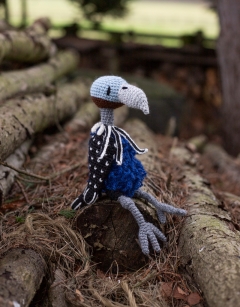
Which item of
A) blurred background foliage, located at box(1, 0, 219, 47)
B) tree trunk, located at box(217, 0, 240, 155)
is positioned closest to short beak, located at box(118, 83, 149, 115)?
tree trunk, located at box(217, 0, 240, 155)

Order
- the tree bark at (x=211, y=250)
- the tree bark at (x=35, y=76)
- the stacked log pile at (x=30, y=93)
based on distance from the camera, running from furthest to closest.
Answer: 1. the tree bark at (x=35, y=76)
2. the stacked log pile at (x=30, y=93)
3. the tree bark at (x=211, y=250)

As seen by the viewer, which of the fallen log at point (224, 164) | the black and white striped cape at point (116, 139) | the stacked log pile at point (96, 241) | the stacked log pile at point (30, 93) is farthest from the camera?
the fallen log at point (224, 164)

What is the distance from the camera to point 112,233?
272 cm

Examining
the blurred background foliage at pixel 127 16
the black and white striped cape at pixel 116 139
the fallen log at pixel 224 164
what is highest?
the black and white striped cape at pixel 116 139

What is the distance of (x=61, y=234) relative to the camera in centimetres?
272

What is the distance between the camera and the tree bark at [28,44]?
466 cm

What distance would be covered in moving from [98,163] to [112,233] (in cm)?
47

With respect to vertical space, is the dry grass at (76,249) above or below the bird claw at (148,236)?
below

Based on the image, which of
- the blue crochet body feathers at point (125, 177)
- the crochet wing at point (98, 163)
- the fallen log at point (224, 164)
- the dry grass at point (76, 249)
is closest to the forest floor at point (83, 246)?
the dry grass at point (76, 249)

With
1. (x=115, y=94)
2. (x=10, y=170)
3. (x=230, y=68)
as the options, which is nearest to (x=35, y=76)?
(x=10, y=170)

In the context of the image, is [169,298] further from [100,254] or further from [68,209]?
[68,209]

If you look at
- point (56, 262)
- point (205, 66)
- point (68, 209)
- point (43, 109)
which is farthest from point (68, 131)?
point (205, 66)

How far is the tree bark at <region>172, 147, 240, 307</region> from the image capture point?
7.24 feet

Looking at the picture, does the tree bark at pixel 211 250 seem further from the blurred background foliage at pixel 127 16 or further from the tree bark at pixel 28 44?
the blurred background foliage at pixel 127 16
